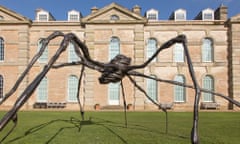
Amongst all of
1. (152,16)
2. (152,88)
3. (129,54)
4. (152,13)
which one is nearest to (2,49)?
(129,54)

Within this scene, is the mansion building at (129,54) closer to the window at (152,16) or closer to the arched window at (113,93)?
the arched window at (113,93)

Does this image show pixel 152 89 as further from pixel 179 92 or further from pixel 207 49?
pixel 207 49

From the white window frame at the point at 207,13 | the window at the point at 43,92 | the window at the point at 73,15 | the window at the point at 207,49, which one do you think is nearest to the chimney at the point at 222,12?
the white window frame at the point at 207,13

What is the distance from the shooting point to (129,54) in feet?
93.6

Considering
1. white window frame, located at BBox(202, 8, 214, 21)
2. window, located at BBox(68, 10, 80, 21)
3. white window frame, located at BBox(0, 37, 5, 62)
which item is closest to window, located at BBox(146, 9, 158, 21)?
white window frame, located at BBox(202, 8, 214, 21)

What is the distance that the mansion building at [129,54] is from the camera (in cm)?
2822

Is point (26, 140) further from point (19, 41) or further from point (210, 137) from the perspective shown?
point (19, 41)

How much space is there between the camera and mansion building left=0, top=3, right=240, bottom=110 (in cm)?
2822

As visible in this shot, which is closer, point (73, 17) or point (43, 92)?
point (43, 92)

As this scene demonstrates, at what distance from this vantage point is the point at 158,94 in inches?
1124

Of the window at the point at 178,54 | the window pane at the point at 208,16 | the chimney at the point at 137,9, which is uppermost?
the chimney at the point at 137,9

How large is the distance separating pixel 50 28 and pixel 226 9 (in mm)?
19246

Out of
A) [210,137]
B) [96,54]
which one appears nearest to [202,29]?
[96,54]

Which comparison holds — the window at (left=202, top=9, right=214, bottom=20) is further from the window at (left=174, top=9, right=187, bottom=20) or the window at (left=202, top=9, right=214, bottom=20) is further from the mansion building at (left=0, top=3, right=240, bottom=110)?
the mansion building at (left=0, top=3, right=240, bottom=110)
